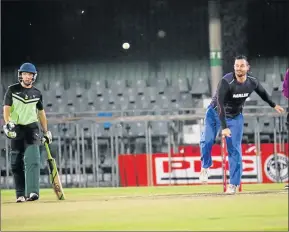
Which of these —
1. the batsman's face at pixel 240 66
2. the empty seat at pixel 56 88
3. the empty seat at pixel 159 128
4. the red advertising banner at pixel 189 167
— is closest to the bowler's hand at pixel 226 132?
the batsman's face at pixel 240 66

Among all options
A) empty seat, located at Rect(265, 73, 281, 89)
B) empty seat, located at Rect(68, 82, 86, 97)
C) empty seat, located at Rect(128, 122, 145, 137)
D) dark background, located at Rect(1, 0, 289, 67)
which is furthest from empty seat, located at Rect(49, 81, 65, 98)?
empty seat, located at Rect(265, 73, 281, 89)

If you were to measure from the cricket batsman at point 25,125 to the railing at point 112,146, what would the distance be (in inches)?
219

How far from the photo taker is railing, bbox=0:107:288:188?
59.2ft

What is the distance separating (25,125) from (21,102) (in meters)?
0.29

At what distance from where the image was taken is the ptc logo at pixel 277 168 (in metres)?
17.6

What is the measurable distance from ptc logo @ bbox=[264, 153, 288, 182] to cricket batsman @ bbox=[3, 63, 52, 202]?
6126 mm

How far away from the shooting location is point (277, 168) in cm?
1761

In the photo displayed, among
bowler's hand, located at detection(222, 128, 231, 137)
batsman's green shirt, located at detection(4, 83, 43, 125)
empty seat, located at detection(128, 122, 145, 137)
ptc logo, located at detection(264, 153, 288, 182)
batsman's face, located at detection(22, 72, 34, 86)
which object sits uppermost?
batsman's face, located at detection(22, 72, 34, 86)

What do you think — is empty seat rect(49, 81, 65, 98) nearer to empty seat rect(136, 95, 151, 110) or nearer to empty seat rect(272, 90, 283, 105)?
empty seat rect(136, 95, 151, 110)

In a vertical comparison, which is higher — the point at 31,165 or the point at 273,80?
the point at 273,80

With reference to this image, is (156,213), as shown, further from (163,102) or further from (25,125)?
(163,102)

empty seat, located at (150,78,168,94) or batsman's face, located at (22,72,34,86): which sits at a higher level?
empty seat, located at (150,78,168,94)

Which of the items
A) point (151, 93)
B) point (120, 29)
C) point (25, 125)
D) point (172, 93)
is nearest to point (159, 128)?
point (151, 93)

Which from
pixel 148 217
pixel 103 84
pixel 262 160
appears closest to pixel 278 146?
pixel 262 160
